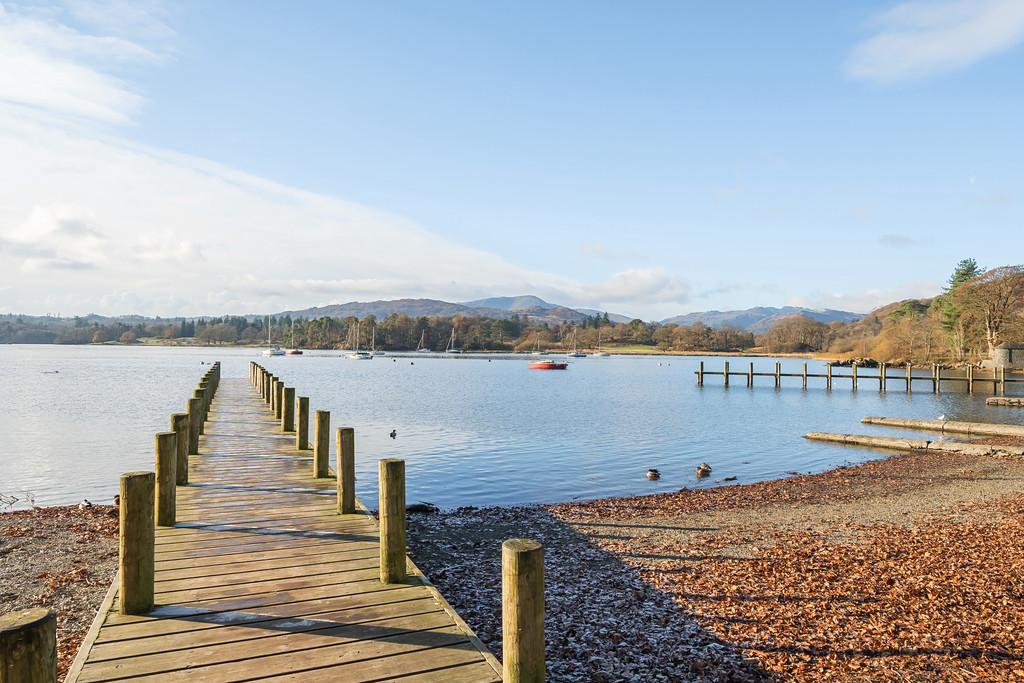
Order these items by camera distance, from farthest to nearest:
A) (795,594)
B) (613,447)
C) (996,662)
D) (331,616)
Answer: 1. (613,447)
2. (795,594)
3. (996,662)
4. (331,616)

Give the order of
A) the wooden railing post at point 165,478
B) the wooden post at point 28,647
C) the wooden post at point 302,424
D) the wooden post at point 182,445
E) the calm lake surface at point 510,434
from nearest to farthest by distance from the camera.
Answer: the wooden post at point 28,647 < the wooden railing post at point 165,478 < the wooden post at point 182,445 < the wooden post at point 302,424 < the calm lake surface at point 510,434

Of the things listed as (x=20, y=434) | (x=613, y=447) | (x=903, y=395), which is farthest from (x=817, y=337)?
(x=20, y=434)

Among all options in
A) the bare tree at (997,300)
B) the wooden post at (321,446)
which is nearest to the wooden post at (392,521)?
the wooden post at (321,446)

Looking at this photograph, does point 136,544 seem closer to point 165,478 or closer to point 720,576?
point 165,478

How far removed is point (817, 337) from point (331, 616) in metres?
194

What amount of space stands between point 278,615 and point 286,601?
1.10 feet

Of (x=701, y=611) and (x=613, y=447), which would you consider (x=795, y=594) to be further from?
(x=613, y=447)

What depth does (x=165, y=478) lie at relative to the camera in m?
8.67

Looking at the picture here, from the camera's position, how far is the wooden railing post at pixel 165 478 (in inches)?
340

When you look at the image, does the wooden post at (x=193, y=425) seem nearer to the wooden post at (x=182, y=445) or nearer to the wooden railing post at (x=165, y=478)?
the wooden post at (x=182, y=445)

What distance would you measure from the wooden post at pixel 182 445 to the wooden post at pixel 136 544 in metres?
5.59

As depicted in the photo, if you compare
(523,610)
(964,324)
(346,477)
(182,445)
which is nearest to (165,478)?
(346,477)

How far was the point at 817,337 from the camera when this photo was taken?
180 m

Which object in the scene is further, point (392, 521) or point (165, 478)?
point (165, 478)
